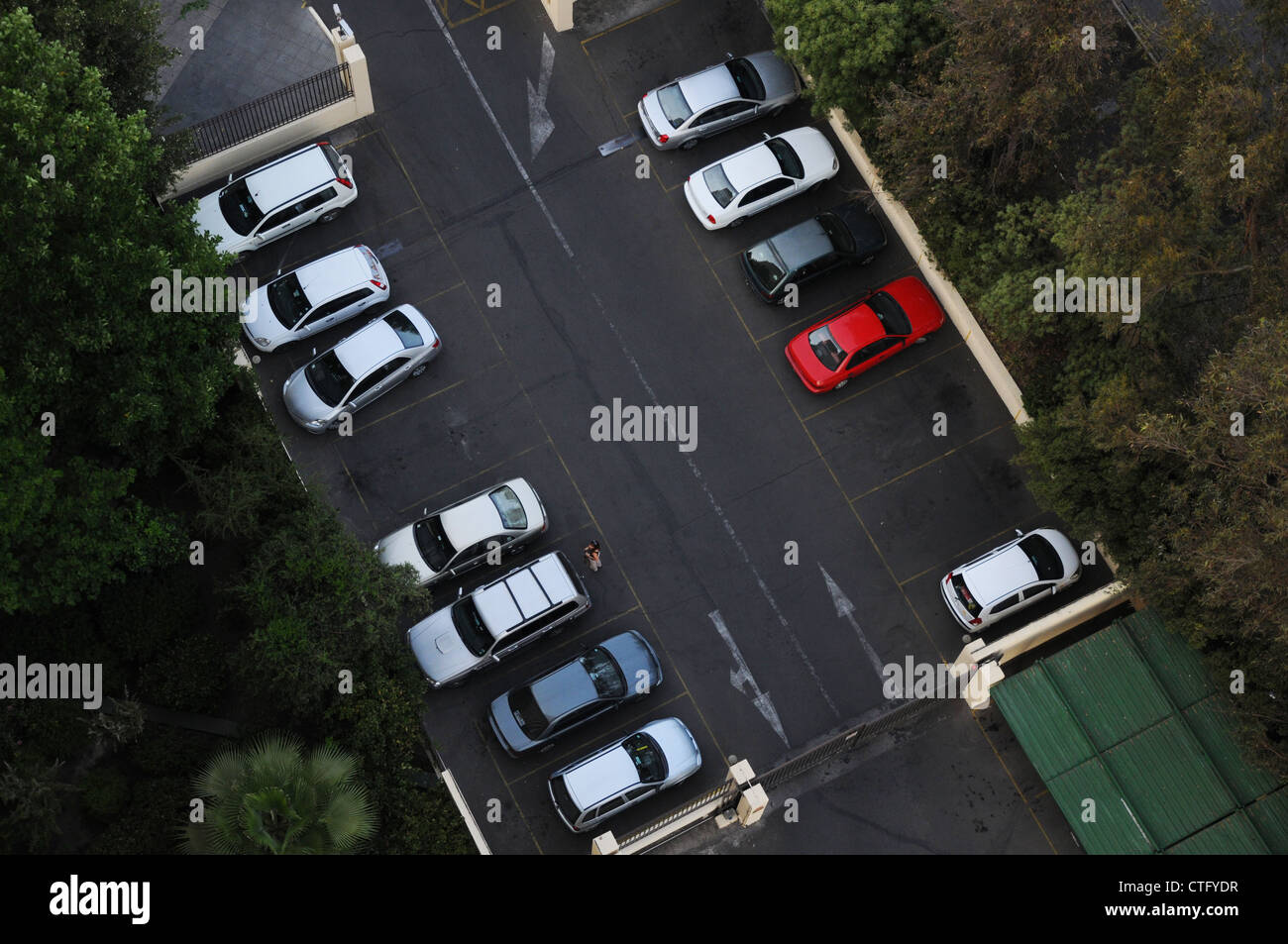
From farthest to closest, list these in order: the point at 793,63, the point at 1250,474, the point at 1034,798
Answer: the point at 793,63 < the point at 1034,798 < the point at 1250,474

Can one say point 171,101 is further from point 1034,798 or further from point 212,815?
point 1034,798

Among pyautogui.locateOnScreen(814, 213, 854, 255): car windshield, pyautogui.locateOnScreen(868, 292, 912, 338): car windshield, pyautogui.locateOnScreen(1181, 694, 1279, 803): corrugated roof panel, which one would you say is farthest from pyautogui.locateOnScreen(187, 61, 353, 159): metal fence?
pyautogui.locateOnScreen(1181, 694, 1279, 803): corrugated roof panel

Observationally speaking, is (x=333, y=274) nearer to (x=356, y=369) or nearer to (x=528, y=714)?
(x=356, y=369)

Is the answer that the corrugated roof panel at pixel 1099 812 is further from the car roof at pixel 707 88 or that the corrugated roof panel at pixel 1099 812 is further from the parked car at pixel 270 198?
the parked car at pixel 270 198

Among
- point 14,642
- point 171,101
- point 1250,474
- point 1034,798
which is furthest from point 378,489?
point 1250,474

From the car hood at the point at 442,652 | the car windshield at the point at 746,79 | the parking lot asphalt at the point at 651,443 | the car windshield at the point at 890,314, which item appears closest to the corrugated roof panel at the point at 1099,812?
the parking lot asphalt at the point at 651,443

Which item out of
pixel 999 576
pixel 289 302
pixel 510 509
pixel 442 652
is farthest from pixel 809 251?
pixel 442 652
